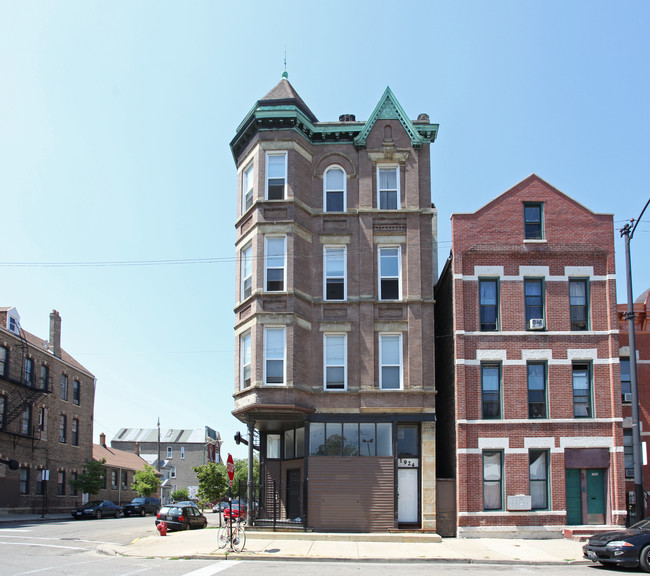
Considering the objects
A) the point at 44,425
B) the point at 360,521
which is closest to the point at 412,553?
the point at 360,521

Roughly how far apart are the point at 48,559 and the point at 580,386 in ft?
62.7

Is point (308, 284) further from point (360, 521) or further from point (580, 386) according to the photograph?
point (580, 386)

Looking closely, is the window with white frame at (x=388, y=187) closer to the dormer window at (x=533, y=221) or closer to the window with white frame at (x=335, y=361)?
the dormer window at (x=533, y=221)

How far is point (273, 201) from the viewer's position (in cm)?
2784

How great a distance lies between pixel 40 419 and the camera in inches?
1913

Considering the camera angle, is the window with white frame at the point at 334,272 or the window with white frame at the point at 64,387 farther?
the window with white frame at the point at 64,387

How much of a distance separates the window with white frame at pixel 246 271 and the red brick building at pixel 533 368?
790cm

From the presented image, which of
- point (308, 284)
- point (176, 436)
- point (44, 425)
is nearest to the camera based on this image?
point (308, 284)

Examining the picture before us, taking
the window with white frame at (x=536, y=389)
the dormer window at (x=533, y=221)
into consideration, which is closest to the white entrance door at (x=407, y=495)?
the window with white frame at (x=536, y=389)

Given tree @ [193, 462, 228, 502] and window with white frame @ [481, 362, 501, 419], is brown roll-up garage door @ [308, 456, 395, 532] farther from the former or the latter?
tree @ [193, 462, 228, 502]

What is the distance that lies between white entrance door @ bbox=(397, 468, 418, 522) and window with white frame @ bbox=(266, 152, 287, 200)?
11.6 metres

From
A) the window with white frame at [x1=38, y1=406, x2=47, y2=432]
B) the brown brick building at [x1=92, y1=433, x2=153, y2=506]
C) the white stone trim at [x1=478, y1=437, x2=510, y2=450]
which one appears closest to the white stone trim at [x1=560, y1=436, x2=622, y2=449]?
the white stone trim at [x1=478, y1=437, x2=510, y2=450]

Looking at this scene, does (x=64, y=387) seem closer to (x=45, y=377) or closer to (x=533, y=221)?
(x=45, y=377)

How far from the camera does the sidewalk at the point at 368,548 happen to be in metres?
20.7
